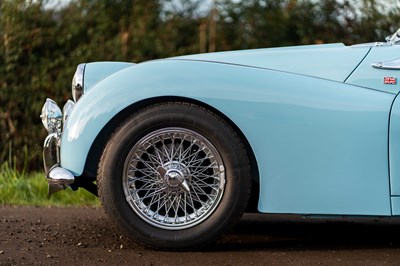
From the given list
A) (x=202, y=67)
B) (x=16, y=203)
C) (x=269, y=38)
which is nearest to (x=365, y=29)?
(x=269, y=38)

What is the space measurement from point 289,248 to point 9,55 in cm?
566

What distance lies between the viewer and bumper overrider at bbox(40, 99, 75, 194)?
4598mm

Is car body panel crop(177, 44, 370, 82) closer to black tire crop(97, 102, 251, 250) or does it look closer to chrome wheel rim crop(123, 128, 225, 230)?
Result: black tire crop(97, 102, 251, 250)

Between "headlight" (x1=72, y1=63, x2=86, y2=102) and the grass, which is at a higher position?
"headlight" (x1=72, y1=63, x2=86, y2=102)

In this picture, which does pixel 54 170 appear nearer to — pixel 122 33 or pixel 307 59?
pixel 307 59

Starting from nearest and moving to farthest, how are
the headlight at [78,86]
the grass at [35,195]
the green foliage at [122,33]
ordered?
the headlight at [78,86] → the grass at [35,195] → the green foliage at [122,33]

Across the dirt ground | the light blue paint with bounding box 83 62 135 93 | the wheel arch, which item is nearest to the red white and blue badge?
the wheel arch

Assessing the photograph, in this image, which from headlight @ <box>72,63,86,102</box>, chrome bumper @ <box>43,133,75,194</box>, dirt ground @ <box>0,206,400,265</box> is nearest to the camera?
dirt ground @ <box>0,206,400,265</box>

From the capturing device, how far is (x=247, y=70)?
455cm

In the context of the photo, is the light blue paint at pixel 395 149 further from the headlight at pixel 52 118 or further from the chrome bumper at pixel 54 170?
the headlight at pixel 52 118

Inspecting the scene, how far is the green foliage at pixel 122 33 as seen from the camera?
30.7 ft

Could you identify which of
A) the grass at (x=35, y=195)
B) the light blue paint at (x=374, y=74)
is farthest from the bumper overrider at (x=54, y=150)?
the grass at (x=35, y=195)

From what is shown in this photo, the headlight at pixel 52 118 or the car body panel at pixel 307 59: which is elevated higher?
the car body panel at pixel 307 59

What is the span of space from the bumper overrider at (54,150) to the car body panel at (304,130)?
0.46m
